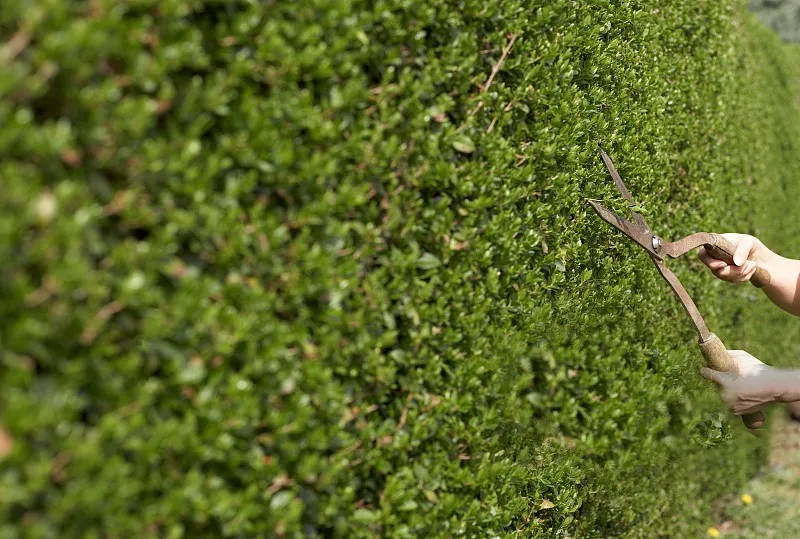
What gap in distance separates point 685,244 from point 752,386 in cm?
72

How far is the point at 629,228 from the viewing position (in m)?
3.22

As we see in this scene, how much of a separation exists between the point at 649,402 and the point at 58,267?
9.69 ft

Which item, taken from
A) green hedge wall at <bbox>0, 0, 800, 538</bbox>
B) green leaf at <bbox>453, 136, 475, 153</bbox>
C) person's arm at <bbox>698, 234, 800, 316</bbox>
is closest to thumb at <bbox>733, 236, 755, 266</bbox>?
person's arm at <bbox>698, 234, 800, 316</bbox>

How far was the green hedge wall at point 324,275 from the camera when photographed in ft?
4.87

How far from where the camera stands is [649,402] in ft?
12.1

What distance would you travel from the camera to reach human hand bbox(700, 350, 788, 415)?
3.56 metres

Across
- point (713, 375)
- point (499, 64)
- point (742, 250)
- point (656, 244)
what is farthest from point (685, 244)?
point (499, 64)

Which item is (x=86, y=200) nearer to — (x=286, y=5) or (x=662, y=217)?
(x=286, y=5)

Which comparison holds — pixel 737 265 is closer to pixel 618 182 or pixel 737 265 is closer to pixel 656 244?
pixel 656 244

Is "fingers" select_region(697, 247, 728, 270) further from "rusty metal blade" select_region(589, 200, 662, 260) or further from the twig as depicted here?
the twig

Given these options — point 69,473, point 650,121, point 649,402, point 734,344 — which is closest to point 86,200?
point 69,473

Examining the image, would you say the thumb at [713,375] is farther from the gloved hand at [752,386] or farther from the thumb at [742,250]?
the thumb at [742,250]

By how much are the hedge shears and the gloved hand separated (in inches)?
1.9

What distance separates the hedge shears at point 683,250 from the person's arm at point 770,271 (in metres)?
0.09
